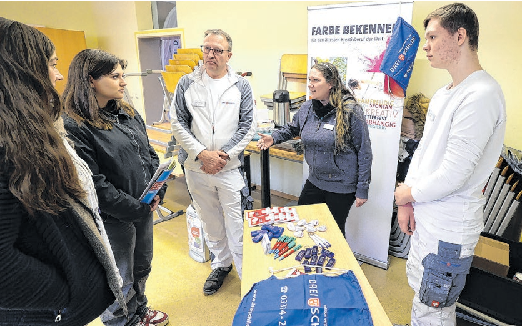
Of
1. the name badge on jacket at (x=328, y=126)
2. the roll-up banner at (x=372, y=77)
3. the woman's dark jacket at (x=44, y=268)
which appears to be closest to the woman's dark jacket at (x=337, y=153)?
the name badge on jacket at (x=328, y=126)

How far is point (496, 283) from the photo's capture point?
5.57ft

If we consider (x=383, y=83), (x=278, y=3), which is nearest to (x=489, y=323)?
(x=383, y=83)

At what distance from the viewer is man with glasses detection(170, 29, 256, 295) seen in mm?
2002

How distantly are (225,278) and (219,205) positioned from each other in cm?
60

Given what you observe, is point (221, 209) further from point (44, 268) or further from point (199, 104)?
point (44, 268)

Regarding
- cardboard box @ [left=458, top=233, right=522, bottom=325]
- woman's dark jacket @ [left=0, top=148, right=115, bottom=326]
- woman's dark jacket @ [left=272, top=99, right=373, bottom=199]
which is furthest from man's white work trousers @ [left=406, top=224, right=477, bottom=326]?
woman's dark jacket @ [left=0, top=148, right=115, bottom=326]

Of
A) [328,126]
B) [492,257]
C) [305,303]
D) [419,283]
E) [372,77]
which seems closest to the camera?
[305,303]

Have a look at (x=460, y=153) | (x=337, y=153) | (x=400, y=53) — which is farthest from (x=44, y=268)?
(x=400, y=53)

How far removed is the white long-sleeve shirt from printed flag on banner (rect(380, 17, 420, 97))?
2.47 ft

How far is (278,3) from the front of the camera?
3391 millimetres

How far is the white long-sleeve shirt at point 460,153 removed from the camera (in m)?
1.19

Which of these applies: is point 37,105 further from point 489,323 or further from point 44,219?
point 489,323

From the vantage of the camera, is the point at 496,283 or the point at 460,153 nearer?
the point at 460,153

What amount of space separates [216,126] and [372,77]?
1170 mm
